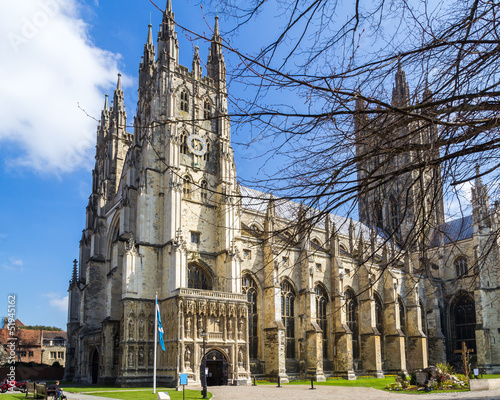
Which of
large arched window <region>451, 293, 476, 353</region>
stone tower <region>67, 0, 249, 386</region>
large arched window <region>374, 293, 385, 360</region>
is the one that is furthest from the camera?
large arched window <region>451, 293, 476, 353</region>

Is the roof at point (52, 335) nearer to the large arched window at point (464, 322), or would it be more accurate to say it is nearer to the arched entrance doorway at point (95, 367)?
the arched entrance doorway at point (95, 367)

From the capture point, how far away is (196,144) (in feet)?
133

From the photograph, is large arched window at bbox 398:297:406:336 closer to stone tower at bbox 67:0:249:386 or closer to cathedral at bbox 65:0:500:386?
cathedral at bbox 65:0:500:386

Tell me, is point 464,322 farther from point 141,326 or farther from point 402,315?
point 141,326

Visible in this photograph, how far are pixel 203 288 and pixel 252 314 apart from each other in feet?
16.5

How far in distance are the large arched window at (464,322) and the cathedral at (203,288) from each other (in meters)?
0.22

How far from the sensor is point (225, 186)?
38719 mm

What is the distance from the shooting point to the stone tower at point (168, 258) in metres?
33.8

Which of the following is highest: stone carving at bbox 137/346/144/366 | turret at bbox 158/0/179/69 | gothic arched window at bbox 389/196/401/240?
turret at bbox 158/0/179/69

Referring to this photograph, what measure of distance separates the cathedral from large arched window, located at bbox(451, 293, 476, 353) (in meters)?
0.22

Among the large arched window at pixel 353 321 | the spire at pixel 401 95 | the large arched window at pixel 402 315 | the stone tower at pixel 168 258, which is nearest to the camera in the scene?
the spire at pixel 401 95

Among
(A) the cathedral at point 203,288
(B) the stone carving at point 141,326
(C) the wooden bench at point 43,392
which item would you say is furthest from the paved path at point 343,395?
(B) the stone carving at point 141,326

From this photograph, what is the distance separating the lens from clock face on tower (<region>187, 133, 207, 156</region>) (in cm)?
4022

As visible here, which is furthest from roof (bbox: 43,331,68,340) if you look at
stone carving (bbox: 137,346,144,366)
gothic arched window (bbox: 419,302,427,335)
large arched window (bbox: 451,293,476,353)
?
large arched window (bbox: 451,293,476,353)
